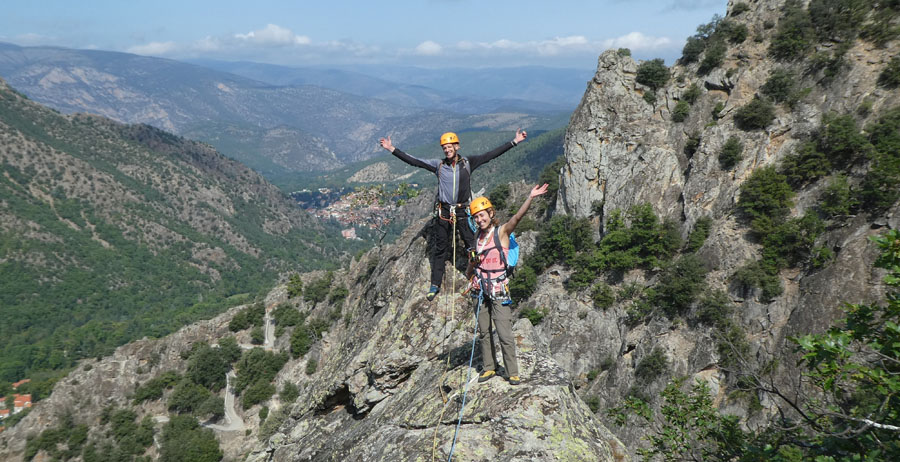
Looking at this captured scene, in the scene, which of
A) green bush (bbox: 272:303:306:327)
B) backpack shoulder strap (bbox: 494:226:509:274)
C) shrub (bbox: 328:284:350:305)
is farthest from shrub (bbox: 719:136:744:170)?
green bush (bbox: 272:303:306:327)

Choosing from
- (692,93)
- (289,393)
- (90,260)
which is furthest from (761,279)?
(90,260)

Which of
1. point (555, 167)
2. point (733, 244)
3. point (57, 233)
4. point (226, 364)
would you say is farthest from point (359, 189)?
point (57, 233)

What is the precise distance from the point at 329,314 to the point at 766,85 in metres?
58.5

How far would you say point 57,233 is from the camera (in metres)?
160

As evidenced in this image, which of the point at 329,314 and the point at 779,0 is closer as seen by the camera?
the point at 779,0

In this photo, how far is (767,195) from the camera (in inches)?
1267

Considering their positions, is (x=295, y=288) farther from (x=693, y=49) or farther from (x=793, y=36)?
(x=793, y=36)

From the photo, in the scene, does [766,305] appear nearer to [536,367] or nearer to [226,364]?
[536,367]

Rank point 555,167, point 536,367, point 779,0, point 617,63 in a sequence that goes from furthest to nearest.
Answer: point 555,167, point 617,63, point 779,0, point 536,367

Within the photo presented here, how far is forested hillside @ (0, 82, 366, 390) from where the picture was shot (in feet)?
425

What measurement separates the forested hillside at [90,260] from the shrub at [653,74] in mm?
134853

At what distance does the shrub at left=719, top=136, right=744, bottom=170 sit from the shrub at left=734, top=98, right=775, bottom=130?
1.64 m

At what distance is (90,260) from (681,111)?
653ft

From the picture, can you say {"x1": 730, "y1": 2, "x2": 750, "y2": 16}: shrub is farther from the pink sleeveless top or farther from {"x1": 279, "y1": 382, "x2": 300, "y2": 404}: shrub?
{"x1": 279, "y1": 382, "x2": 300, "y2": 404}: shrub
